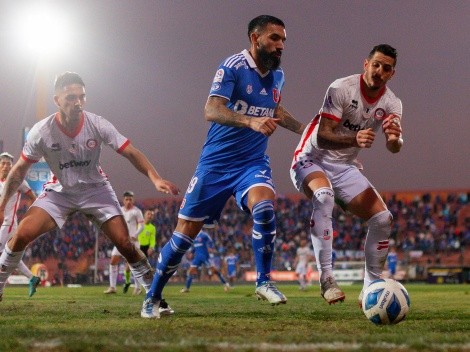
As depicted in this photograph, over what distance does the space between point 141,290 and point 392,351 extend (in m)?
15.1

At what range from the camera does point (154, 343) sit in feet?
15.6

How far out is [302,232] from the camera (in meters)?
49.0

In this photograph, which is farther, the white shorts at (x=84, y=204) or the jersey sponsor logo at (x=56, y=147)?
the white shorts at (x=84, y=204)

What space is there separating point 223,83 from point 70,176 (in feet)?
8.42

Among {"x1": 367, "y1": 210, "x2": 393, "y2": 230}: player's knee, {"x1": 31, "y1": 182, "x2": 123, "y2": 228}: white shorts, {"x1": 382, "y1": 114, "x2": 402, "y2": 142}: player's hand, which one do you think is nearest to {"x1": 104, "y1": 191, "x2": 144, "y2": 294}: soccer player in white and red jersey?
{"x1": 31, "y1": 182, "x2": 123, "y2": 228}: white shorts

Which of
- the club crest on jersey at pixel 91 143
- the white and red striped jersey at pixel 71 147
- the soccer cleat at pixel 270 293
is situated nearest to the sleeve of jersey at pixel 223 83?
the white and red striped jersey at pixel 71 147

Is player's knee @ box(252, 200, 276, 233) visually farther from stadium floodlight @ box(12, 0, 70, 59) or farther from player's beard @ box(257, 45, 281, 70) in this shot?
stadium floodlight @ box(12, 0, 70, 59)

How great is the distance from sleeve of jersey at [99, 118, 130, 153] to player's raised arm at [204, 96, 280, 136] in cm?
129

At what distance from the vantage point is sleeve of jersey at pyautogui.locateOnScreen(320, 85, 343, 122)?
7.86 m

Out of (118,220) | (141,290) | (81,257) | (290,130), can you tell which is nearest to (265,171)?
(290,130)

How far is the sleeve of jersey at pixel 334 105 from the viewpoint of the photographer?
25.8ft

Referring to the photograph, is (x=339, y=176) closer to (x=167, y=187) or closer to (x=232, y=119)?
(x=232, y=119)

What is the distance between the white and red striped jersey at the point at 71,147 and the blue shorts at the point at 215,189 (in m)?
1.43

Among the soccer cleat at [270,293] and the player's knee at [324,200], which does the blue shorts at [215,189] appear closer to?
the player's knee at [324,200]
